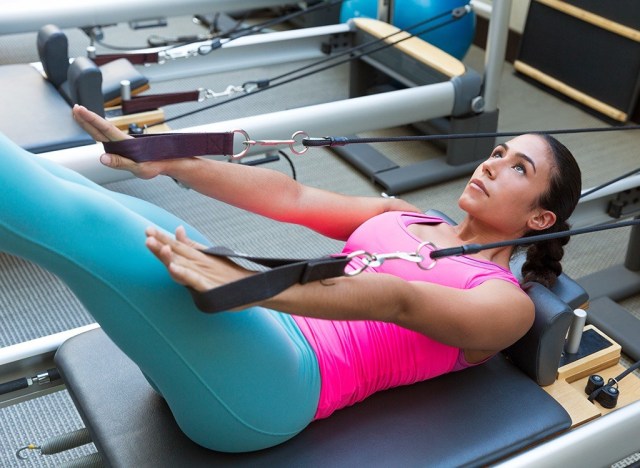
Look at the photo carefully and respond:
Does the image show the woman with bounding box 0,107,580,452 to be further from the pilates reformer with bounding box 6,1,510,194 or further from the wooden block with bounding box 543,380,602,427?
the pilates reformer with bounding box 6,1,510,194

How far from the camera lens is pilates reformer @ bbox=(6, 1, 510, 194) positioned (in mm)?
2680

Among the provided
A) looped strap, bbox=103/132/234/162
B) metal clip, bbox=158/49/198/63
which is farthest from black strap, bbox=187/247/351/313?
metal clip, bbox=158/49/198/63

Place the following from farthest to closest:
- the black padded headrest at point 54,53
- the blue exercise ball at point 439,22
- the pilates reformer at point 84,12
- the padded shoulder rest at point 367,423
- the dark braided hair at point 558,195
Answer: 1. the blue exercise ball at point 439,22
2. the pilates reformer at point 84,12
3. the black padded headrest at point 54,53
4. the dark braided hair at point 558,195
5. the padded shoulder rest at point 367,423

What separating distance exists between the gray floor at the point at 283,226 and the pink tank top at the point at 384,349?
87 cm

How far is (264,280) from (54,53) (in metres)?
2.20

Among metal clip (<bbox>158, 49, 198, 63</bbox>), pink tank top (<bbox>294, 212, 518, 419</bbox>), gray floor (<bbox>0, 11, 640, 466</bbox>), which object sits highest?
pink tank top (<bbox>294, 212, 518, 419</bbox>)

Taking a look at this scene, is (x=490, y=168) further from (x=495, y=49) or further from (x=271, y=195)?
(x=495, y=49)

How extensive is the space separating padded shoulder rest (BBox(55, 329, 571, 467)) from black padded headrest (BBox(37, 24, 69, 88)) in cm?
171

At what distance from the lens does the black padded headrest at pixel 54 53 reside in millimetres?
2816

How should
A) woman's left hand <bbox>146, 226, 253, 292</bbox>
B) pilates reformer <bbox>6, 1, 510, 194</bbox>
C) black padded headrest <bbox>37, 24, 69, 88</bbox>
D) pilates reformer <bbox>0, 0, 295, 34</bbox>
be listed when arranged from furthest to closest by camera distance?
pilates reformer <bbox>0, 0, 295, 34</bbox> < black padded headrest <bbox>37, 24, 69, 88</bbox> < pilates reformer <bbox>6, 1, 510, 194</bbox> < woman's left hand <bbox>146, 226, 253, 292</bbox>

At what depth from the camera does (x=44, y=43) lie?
2.82 m

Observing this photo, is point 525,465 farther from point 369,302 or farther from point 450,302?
point 369,302

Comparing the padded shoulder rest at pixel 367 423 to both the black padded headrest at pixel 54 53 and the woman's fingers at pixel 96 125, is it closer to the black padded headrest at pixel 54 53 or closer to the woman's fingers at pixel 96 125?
the woman's fingers at pixel 96 125

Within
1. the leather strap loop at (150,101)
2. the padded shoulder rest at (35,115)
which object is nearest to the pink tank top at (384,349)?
the padded shoulder rest at (35,115)
